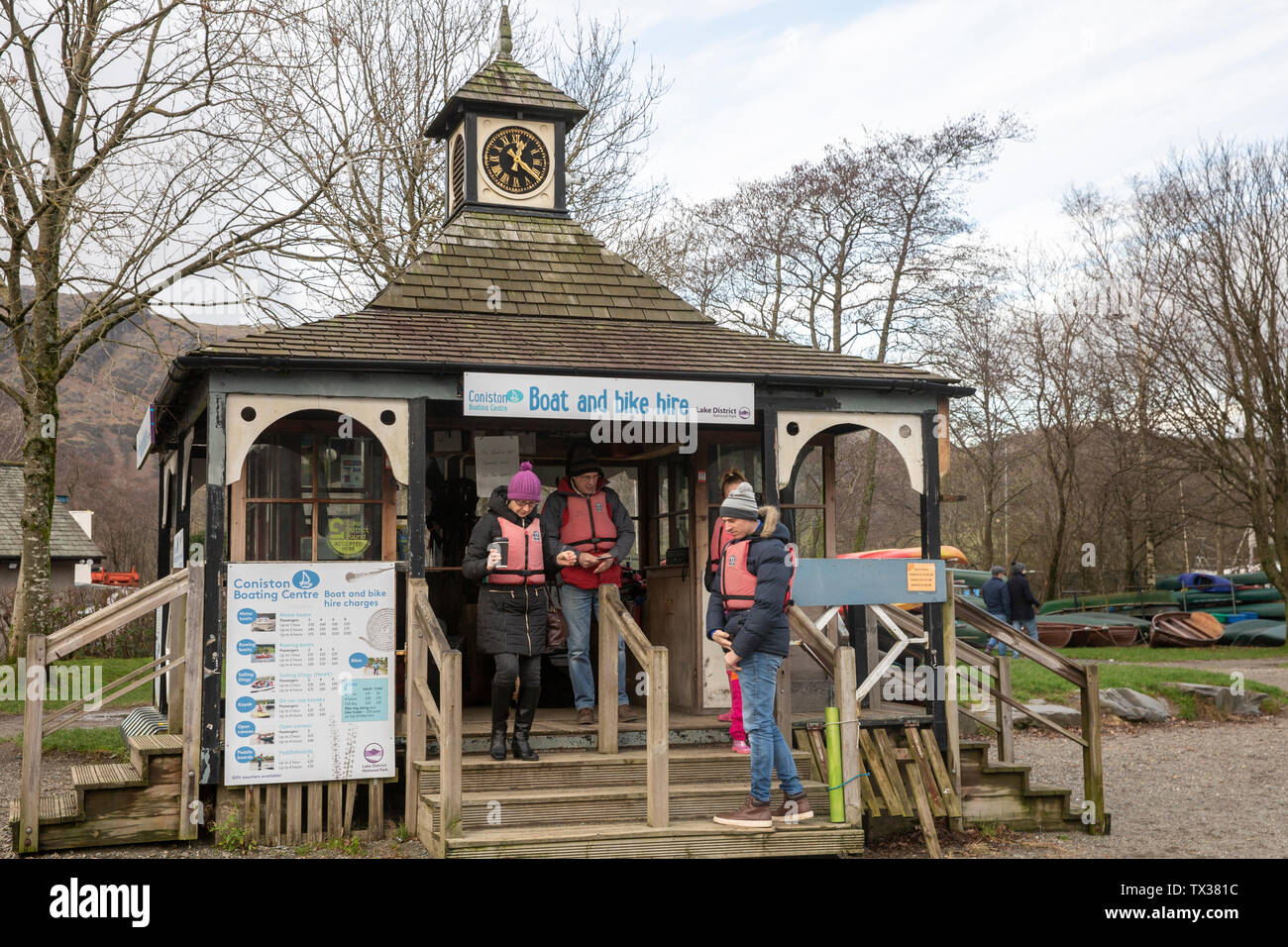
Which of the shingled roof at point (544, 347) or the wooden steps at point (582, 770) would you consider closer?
the wooden steps at point (582, 770)

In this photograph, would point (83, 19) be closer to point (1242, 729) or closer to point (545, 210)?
point (545, 210)

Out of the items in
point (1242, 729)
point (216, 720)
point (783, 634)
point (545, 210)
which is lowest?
point (1242, 729)

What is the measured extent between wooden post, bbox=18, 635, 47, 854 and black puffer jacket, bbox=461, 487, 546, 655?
274 centimetres

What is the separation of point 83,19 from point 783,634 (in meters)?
11.4

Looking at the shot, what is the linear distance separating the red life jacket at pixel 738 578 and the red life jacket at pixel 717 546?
174mm

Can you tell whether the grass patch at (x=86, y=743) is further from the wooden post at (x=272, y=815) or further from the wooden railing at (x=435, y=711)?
the wooden railing at (x=435, y=711)

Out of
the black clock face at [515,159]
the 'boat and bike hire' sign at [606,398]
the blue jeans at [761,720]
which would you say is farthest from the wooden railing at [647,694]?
the black clock face at [515,159]

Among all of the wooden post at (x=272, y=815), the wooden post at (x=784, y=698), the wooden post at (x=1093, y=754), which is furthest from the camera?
the wooden post at (x=1093, y=754)

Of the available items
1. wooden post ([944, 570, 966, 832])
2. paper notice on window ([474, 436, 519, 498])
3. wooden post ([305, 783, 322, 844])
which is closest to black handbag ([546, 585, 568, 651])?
wooden post ([305, 783, 322, 844])

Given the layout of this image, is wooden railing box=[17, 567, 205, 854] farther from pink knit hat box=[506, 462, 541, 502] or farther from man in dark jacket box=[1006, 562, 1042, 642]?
man in dark jacket box=[1006, 562, 1042, 642]

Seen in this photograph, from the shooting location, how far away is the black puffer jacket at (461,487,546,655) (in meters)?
8.26

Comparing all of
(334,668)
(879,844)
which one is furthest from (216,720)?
(879,844)

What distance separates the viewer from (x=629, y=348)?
10195 millimetres

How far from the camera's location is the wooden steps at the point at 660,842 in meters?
7.27
